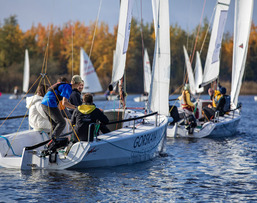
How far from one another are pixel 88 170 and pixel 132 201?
82.1 inches

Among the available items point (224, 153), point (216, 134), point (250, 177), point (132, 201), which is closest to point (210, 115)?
point (216, 134)

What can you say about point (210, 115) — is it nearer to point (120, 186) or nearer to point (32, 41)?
point (120, 186)

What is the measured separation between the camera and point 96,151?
30.2 ft

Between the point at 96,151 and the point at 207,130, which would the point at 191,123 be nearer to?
the point at 207,130

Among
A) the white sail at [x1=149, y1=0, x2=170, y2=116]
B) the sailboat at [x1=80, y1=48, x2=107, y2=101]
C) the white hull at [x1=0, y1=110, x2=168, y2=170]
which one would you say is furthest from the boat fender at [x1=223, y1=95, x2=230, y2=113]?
the sailboat at [x1=80, y1=48, x2=107, y2=101]

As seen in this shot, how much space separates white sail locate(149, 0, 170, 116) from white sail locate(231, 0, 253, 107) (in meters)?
7.93

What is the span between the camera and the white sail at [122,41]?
12461 mm

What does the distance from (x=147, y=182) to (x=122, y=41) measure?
4889 millimetres

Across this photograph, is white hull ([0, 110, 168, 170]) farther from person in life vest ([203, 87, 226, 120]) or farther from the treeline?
the treeline

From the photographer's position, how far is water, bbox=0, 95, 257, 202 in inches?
307

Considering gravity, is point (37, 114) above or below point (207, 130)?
above

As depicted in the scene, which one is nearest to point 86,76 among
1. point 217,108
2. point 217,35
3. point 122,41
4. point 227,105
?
point 217,35

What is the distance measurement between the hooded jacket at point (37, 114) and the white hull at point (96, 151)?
199 mm

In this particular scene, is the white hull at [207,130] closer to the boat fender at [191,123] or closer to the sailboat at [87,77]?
the boat fender at [191,123]
